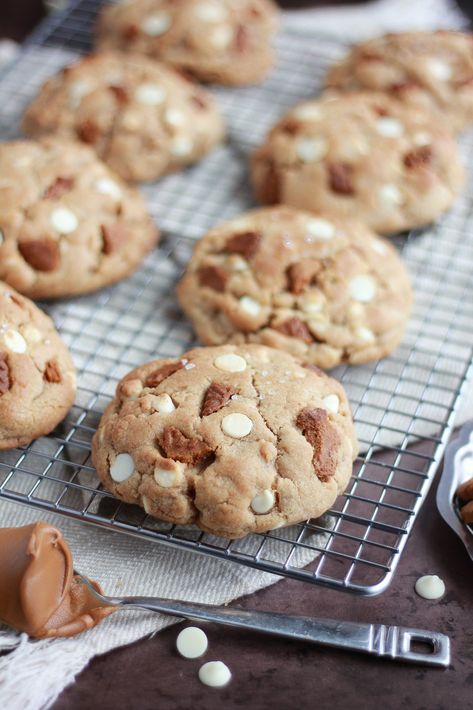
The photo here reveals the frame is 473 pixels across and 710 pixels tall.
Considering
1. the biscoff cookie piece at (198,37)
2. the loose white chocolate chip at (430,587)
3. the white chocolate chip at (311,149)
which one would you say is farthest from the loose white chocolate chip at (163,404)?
the biscoff cookie piece at (198,37)

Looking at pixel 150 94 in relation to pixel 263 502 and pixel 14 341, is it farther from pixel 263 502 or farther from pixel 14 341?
pixel 263 502

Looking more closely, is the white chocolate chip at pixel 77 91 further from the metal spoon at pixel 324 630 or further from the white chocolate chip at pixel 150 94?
the metal spoon at pixel 324 630

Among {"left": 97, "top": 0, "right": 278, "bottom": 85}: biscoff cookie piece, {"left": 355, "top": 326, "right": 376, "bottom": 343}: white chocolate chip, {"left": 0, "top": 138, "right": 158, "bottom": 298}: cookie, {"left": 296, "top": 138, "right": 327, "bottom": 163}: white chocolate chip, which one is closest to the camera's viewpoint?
{"left": 355, "top": 326, "right": 376, "bottom": 343}: white chocolate chip

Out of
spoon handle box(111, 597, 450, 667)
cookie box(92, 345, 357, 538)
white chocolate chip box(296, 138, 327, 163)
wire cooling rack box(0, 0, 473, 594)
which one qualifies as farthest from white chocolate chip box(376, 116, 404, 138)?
spoon handle box(111, 597, 450, 667)

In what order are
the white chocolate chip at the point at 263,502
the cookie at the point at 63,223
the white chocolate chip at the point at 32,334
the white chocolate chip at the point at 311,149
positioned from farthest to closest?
the white chocolate chip at the point at 311,149, the cookie at the point at 63,223, the white chocolate chip at the point at 32,334, the white chocolate chip at the point at 263,502

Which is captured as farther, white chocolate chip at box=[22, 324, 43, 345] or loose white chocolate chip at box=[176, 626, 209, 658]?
white chocolate chip at box=[22, 324, 43, 345]

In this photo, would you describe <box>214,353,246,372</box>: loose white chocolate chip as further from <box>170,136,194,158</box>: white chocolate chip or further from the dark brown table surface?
<box>170,136,194,158</box>: white chocolate chip

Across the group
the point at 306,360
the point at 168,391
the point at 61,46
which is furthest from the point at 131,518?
the point at 61,46
